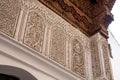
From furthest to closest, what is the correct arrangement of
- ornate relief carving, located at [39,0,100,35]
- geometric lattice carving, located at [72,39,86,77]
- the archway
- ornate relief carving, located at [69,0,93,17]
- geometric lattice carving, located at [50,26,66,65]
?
1. ornate relief carving, located at [69,0,93,17]
2. ornate relief carving, located at [39,0,100,35]
3. geometric lattice carving, located at [72,39,86,77]
4. geometric lattice carving, located at [50,26,66,65]
5. the archway

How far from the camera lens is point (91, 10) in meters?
2.48

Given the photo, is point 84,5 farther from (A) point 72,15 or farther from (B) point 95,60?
(B) point 95,60

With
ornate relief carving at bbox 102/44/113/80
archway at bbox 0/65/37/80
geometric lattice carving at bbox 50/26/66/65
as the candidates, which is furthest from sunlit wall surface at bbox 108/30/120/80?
archway at bbox 0/65/37/80

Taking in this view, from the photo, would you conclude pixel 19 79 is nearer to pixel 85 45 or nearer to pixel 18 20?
pixel 18 20

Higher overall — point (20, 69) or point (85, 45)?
point (85, 45)

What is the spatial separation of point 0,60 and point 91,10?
1379mm

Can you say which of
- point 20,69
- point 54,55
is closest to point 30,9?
point 54,55

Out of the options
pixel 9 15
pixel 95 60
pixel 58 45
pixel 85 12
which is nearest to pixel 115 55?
pixel 85 12

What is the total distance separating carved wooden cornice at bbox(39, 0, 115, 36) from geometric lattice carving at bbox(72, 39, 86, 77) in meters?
0.21

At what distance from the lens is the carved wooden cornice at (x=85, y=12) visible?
7.04 feet

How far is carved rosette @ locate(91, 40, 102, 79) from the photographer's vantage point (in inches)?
78.2

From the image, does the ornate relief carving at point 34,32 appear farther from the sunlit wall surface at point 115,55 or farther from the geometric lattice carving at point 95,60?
the sunlit wall surface at point 115,55

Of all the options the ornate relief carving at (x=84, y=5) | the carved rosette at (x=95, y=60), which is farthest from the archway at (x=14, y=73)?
the ornate relief carving at (x=84, y=5)

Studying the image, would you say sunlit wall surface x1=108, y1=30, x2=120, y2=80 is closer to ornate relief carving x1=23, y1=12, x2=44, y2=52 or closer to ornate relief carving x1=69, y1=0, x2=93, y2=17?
ornate relief carving x1=69, y1=0, x2=93, y2=17
